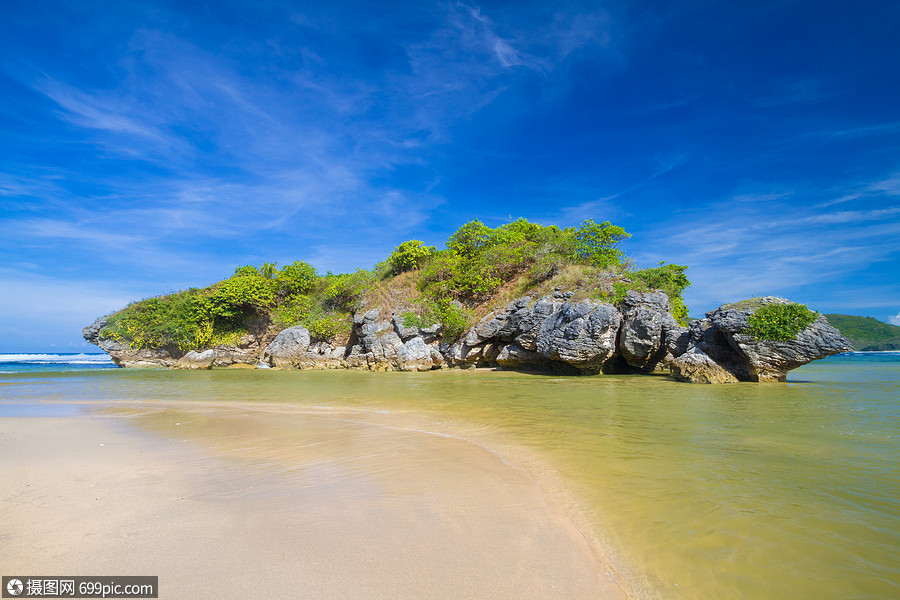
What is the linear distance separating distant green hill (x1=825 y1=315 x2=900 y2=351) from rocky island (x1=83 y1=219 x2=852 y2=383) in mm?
60907

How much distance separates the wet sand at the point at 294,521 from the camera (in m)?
2.56

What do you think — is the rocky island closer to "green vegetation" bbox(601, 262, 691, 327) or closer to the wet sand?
"green vegetation" bbox(601, 262, 691, 327)

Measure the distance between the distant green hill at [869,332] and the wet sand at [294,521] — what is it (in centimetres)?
8031

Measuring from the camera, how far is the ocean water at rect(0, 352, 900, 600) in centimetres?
274

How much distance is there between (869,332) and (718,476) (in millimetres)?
89478

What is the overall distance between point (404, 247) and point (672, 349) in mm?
22085

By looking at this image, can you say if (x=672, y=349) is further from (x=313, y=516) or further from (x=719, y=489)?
(x=313, y=516)

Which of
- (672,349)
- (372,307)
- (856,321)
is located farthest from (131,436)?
(856,321)

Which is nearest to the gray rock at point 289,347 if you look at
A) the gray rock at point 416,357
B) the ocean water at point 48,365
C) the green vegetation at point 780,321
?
the gray rock at point 416,357

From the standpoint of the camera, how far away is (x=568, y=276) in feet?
83.1

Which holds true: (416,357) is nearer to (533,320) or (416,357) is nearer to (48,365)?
(533,320)

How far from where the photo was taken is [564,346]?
20328 millimetres

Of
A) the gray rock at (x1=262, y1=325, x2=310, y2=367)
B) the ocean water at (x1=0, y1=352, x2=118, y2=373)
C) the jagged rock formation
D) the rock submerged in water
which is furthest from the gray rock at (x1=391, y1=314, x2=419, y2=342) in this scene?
the ocean water at (x1=0, y1=352, x2=118, y2=373)

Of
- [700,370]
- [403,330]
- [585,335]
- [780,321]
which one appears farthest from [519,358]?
[780,321]
